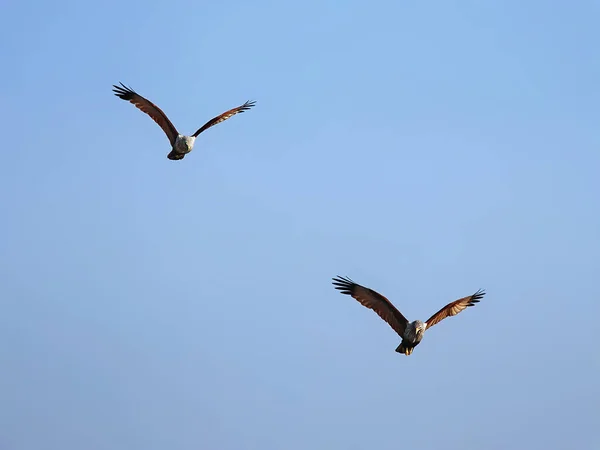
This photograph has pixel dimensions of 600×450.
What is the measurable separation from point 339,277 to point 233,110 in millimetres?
10637

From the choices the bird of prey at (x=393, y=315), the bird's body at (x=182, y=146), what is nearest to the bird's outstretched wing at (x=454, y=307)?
the bird of prey at (x=393, y=315)

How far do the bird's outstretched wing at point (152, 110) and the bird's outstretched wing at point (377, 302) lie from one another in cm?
995

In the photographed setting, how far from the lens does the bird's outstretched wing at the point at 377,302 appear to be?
33469 millimetres

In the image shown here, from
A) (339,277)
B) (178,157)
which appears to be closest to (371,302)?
(339,277)

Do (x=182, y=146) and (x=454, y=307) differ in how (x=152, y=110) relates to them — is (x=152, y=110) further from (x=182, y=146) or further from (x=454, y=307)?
(x=454, y=307)

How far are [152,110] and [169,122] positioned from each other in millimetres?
939

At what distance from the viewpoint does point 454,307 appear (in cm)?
3494

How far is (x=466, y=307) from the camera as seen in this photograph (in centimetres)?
3509

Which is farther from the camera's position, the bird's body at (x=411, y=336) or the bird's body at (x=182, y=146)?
the bird's body at (x=182, y=146)

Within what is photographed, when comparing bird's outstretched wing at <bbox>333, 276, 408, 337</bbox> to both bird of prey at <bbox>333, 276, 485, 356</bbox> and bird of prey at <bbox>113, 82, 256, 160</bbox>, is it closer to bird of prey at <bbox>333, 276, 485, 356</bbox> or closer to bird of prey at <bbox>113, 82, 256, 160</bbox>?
bird of prey at <bbox>333, 276, 485, 356</bbox>

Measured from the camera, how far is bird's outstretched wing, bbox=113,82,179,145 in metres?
39.2

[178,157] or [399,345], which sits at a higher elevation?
[178,157]

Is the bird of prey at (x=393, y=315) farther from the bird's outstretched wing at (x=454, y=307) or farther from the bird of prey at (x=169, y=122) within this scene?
the bird of prey at (x=169, y=122)

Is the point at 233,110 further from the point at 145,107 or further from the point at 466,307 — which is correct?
the point at 466,307
